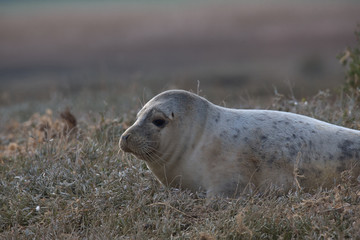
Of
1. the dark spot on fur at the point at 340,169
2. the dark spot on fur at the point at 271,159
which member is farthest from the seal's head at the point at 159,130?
the dark spot on fur at the point at 340,169

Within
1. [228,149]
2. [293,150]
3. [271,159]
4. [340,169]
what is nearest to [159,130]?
[228,149]

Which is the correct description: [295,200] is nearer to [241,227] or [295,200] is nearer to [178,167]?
[241,227]

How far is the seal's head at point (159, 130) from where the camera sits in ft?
14.2

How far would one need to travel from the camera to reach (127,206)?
4094 millimetres

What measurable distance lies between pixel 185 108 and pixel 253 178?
85 centimetres

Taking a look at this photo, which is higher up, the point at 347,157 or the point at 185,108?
the point at 185,108

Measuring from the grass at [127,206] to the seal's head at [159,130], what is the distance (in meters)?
0.32

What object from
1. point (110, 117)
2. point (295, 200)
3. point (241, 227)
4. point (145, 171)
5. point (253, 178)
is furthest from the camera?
point (110, 117)

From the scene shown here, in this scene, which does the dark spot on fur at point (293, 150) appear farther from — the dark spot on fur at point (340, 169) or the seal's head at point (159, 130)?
the seal's head at point (159, 130)

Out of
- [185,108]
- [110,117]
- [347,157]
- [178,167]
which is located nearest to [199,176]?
[178,167]

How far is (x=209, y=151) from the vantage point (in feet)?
14.4

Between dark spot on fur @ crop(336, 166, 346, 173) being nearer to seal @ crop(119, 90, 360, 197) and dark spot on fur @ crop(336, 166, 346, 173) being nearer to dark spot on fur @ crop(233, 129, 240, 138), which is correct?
seal @ crop(119, 90, 360, 197)

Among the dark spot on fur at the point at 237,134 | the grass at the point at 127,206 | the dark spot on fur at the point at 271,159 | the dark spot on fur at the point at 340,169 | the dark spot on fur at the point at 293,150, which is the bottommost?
the grass at the point at 127,206

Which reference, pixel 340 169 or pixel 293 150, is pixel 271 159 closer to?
pixel 293 150
